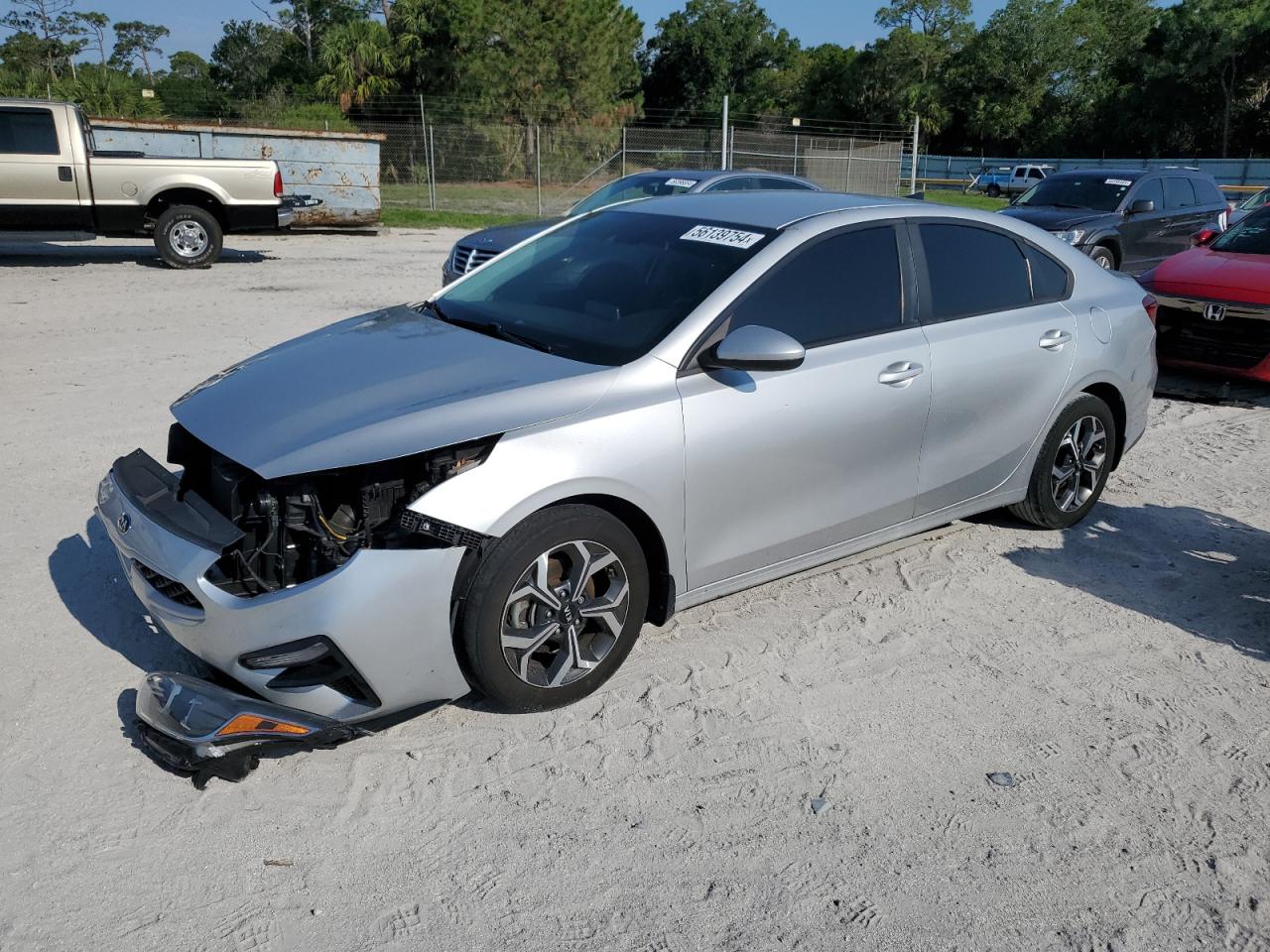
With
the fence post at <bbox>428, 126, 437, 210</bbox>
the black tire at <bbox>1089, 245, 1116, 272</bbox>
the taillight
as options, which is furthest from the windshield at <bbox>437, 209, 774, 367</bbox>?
the fence post at <bbox>428, 126, 437, 210</bbox>

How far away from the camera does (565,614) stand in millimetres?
3562

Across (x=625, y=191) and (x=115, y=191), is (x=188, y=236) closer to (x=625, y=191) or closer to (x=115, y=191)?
(x=115, y=191)

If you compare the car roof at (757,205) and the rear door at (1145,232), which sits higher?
the car roof at (757,205)

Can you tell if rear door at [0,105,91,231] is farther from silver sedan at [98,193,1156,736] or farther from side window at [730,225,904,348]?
side window at [730,225,904,348]

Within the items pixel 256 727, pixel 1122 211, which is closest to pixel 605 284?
pixel 256 727

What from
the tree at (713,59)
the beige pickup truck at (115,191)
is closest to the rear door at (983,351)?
the beige pickup truck at (115,191)

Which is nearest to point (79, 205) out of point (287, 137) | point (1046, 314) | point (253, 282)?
point (253, 282)

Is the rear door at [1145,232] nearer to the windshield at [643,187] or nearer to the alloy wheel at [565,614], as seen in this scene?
the windshield at [643,187]

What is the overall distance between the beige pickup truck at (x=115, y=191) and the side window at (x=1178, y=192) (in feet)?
38.6

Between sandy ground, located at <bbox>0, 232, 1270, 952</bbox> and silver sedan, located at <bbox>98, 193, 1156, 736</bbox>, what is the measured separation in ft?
1.03

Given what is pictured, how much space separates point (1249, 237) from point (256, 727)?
30.9 ft

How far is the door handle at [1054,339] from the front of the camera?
5.03 m

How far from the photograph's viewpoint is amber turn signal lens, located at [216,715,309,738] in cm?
307

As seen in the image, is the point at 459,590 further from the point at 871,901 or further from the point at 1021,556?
the point at 1021,556
